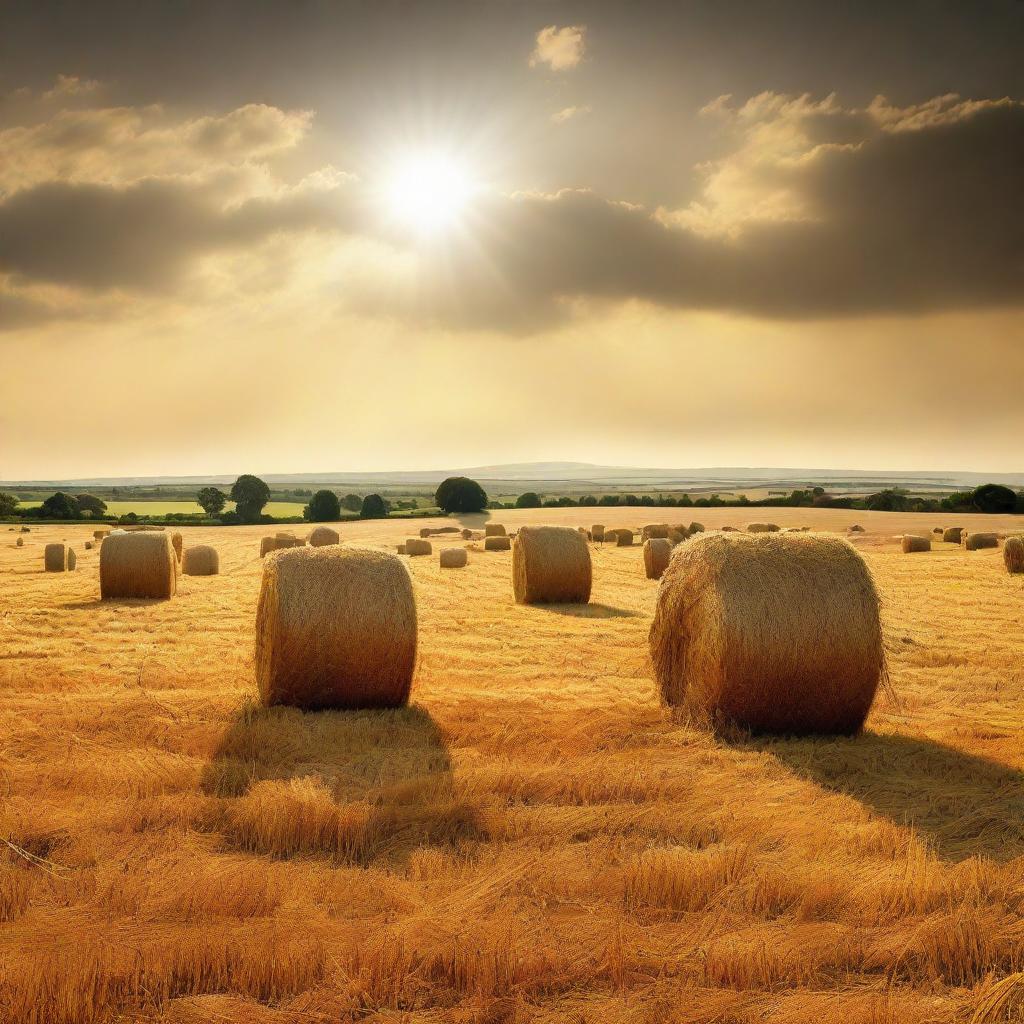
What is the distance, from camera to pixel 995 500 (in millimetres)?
51312

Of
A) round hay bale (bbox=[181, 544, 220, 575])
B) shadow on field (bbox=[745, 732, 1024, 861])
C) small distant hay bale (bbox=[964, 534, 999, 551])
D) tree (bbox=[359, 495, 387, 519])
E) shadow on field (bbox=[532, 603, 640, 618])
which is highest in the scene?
tree (bbox=[359, 495, 387, 519])

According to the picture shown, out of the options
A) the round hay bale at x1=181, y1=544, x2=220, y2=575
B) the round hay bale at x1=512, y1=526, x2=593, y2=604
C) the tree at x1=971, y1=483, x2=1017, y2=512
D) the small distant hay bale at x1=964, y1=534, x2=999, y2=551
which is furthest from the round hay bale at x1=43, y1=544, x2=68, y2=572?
the tree at x1=971, y1=483, x2=1017, y2=512

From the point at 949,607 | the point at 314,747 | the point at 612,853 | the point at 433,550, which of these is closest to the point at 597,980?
the point at 612,853

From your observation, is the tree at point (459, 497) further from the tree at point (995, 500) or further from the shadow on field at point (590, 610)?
the shadow on field at point (590, 610)

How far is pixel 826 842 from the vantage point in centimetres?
537

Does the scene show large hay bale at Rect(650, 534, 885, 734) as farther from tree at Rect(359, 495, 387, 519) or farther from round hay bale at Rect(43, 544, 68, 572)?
tree at Rect(359, 495, 387, 519)

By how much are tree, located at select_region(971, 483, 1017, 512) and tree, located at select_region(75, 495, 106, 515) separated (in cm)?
5031

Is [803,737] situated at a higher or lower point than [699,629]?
lower

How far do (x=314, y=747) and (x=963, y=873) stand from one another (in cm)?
475

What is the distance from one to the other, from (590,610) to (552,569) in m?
1.26

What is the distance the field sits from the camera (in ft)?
→ 12.6

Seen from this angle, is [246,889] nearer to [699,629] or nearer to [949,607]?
[699,629]

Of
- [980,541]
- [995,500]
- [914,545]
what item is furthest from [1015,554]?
[995,500]

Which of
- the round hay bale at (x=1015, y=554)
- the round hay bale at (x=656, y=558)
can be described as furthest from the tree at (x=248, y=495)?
the round hay bale at (x=1015, y=554)
